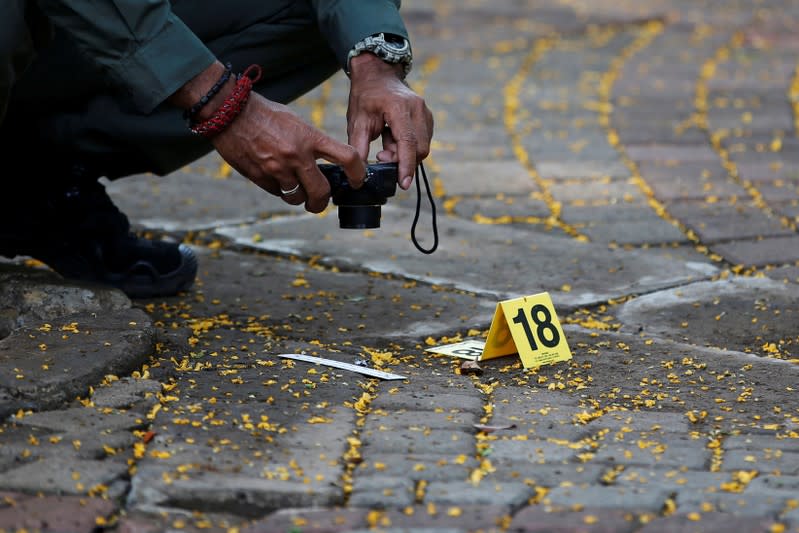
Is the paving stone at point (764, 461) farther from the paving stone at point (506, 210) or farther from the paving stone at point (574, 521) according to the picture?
the paving stone at point (506, 210)

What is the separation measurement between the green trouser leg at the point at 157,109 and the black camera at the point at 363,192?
0.50m

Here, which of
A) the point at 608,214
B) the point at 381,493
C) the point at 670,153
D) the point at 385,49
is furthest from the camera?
the point at 670,153

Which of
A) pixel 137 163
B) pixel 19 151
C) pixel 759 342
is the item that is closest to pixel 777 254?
pixel 759 342

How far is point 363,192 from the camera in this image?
255cm

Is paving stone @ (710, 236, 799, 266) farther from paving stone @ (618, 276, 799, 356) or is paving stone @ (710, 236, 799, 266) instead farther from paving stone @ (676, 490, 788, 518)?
paving stone @ (676, 490, 788, 518)

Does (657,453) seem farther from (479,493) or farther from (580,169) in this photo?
(580,169)

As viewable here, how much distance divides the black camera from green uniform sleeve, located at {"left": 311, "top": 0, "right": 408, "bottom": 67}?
334 millimetres

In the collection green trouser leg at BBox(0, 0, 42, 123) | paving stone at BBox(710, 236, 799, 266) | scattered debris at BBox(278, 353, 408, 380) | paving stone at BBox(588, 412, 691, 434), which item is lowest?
scattered debris at BBox(278, 353, 408, 380)

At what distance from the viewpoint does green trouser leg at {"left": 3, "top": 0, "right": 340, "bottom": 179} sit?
9.47 ft

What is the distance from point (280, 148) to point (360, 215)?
0.27 metres

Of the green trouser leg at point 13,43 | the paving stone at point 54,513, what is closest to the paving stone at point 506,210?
the green trouser leg at point 13,43

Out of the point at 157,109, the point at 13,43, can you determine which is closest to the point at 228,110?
the point at 13,43

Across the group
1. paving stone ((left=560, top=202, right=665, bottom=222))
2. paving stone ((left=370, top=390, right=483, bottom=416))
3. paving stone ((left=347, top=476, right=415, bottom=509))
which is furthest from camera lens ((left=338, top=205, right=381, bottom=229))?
paving stone ((left=560, top=202, right=665, bottom=222))

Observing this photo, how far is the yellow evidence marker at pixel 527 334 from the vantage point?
2615 mm
